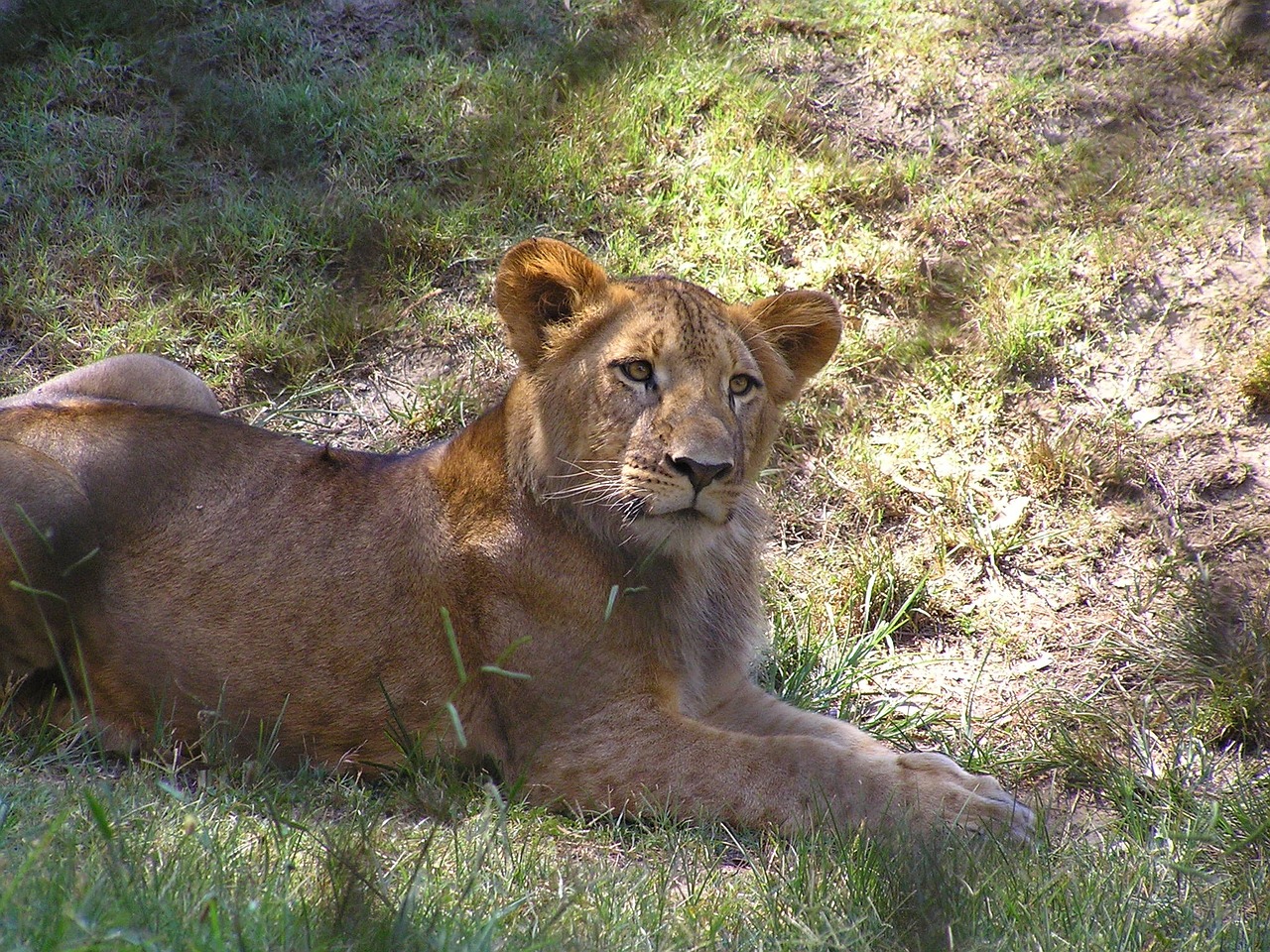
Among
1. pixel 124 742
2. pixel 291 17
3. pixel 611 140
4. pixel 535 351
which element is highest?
pixel 291 17

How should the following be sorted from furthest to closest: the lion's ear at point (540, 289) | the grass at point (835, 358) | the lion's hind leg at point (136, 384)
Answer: the lion's hind leg at point (136, 384)
the lion's ear at point (540, 289)
the grass at point (835, 358)

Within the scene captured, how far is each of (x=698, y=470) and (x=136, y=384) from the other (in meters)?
2.49

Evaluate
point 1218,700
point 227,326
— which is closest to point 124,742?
point 227,326

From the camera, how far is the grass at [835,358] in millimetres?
3182

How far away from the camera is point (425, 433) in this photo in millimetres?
6219

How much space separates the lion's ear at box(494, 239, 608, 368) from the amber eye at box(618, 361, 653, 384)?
336 millimetres

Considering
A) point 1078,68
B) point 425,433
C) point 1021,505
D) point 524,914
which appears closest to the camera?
point 524,914

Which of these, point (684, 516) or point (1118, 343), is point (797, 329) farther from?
point (1118, 343)

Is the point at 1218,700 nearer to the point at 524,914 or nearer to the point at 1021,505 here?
the point at 1021,505

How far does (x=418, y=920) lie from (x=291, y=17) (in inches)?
261

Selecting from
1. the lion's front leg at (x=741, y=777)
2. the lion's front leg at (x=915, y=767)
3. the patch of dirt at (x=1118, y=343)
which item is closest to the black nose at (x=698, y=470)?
the lion's front leg at (x=741, y=777)

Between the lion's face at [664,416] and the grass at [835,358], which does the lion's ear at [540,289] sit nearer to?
the lion's face at [664,416]

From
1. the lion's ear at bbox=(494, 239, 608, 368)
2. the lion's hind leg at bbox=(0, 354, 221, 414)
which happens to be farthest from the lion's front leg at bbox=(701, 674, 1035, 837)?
the lion's hind leg at bbox=(0, 354, 221, 414)

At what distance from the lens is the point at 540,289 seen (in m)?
4.31
